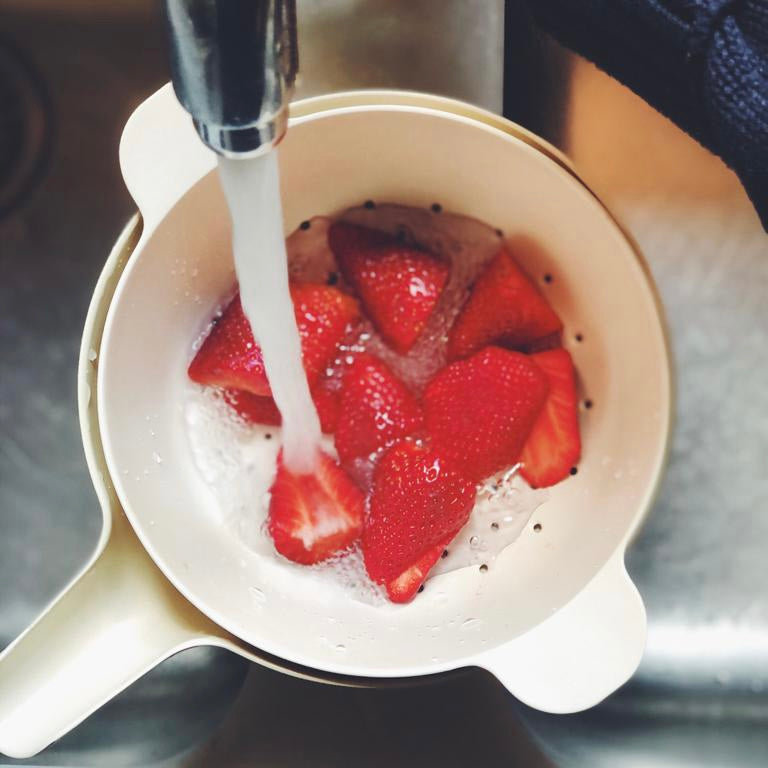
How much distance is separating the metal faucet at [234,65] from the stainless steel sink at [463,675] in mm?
309

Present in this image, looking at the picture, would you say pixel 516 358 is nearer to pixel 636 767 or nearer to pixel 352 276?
pixel 352 276

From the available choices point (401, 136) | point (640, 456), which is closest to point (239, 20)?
point (401, 136)

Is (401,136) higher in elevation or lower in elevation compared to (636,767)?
higher

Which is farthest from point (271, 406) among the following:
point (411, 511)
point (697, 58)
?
point (697, 58)

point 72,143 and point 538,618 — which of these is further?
point 72,143

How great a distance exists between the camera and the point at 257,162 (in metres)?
0.39

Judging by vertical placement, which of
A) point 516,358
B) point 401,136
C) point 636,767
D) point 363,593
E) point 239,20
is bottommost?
point 636,767

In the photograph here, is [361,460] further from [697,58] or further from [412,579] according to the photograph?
[697,58]

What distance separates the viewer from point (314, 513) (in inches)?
21.9

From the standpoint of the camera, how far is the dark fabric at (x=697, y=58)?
0.44 metres

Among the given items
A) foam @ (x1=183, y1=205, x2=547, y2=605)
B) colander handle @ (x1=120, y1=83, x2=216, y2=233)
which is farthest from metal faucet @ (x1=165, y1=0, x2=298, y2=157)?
foam @ (x1=183, y1=205, x2=547, y2=605)

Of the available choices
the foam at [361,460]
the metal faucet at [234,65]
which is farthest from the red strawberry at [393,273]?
the metal faucet at [234,65]

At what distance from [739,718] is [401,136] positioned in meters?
0.48

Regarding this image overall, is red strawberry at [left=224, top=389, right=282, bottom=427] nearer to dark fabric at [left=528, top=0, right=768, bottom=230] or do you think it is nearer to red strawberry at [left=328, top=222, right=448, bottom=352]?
red strawberry at [left=328, top=222, right=448, bottom=352]
